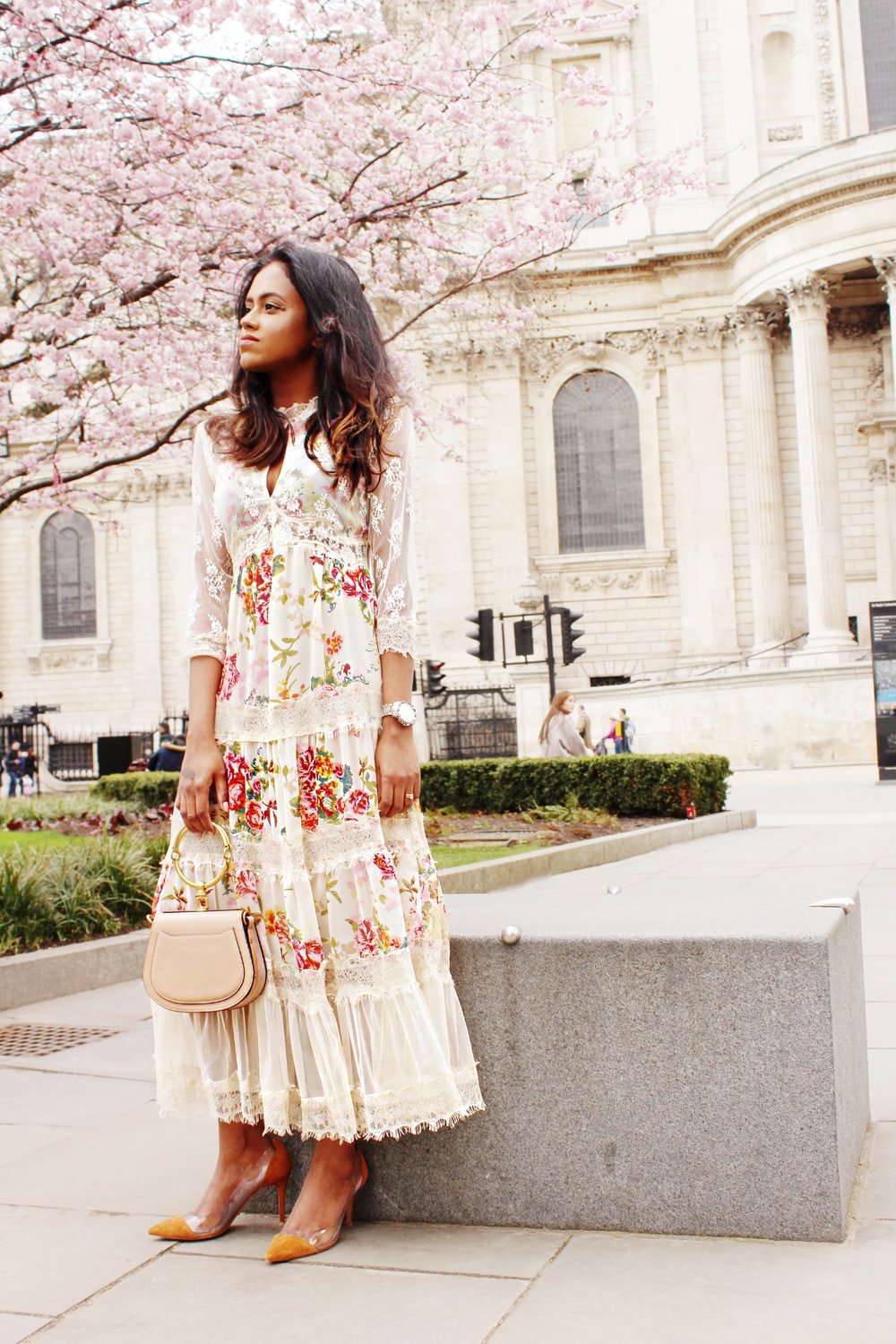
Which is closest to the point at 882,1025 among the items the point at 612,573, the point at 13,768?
the point at 13,768

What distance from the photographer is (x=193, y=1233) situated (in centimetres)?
337

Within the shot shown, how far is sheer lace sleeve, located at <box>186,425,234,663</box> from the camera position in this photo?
3.57m

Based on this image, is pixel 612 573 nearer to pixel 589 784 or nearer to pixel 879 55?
pixel 879 55

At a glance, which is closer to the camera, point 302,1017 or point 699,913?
point 302,1017

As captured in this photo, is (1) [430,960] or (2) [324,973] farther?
(1) [430,960]

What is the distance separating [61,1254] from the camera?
3340mm

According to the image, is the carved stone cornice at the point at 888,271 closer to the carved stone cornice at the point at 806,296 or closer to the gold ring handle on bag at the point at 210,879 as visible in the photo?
the carved stone cornice at the point at 806,296

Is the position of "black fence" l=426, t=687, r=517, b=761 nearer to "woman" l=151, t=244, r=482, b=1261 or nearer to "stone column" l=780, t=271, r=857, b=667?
"stone column" l=780, t=271, r=857, b=667

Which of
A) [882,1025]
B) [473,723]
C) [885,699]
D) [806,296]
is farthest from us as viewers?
[473,723]

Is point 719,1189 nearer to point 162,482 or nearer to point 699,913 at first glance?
point 699,913

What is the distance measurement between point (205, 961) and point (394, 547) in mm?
1132

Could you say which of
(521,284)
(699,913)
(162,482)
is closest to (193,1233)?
(699,913)

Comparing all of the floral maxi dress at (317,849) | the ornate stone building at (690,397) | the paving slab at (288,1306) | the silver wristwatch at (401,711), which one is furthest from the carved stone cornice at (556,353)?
the paving slab at (288,1306)

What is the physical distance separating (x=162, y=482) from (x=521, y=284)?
18926mm
